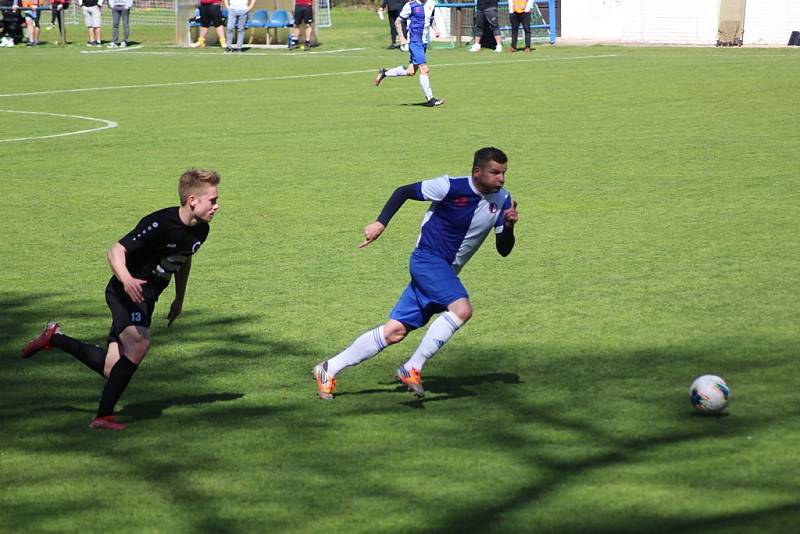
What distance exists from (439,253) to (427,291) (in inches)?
11.1

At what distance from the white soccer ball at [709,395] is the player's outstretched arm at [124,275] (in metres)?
3.06

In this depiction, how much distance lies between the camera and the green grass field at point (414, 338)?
607 cm

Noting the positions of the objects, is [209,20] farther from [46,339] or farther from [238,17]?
[46,339]

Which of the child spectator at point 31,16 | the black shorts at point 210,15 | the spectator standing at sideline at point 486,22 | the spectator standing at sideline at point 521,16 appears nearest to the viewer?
the spectator standing at sideline at point 521,16

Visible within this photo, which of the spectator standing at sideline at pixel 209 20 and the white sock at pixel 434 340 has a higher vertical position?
the spectator standing at sideline at pixel 209 20

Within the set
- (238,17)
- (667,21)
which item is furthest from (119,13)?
(667,21)

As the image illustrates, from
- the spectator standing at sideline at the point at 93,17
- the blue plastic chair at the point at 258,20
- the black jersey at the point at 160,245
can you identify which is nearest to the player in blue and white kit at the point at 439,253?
the black jersey at the point at 160,245

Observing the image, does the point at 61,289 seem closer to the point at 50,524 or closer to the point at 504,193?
the point at 504,193

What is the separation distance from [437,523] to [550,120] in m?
17.4

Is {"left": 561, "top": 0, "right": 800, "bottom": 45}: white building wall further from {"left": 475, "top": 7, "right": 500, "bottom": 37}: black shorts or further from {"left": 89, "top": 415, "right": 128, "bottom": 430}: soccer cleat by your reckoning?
{"left": 89, "top": 415, "right": 128, "bottom": 430}: soccer cleat

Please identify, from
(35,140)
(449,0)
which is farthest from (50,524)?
(449,0)

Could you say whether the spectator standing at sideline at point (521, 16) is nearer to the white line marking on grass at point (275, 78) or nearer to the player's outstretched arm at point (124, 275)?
the white line marking on grass at point (275, 78)

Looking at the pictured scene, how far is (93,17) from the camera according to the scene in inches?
1719

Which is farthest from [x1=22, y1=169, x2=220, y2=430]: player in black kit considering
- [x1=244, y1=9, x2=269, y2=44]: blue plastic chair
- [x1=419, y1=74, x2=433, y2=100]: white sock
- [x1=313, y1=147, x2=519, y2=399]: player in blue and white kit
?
[x1=244, y1=9, x2=269, y2=44]: blue plastic chair
